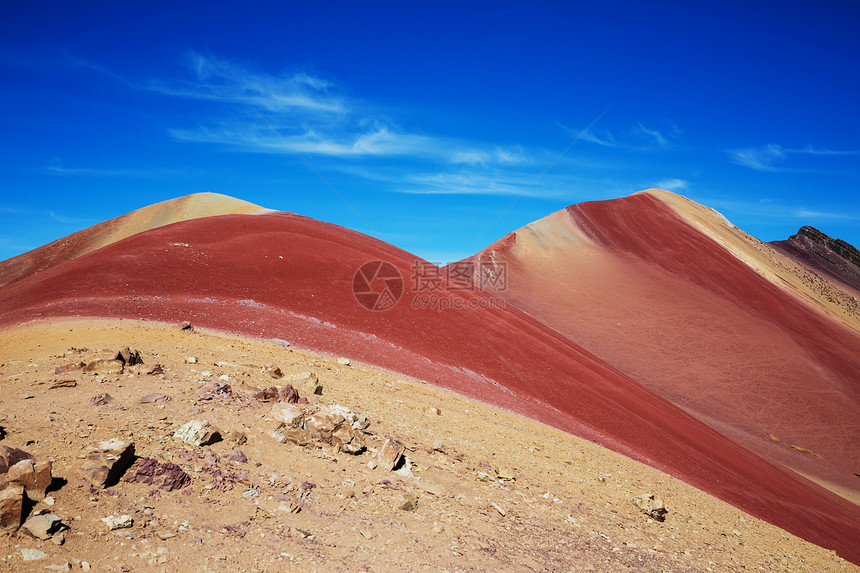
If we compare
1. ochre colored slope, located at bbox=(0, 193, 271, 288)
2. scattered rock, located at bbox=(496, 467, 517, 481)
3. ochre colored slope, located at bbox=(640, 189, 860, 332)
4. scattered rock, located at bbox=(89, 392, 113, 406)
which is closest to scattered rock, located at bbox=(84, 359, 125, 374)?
scattered rock, located at bbox=(89, 392, 113, 406)

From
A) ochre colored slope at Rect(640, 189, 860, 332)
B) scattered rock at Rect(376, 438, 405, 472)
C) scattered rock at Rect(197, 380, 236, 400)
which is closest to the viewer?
scattered rock at Rect(376, 438, 405, 472)

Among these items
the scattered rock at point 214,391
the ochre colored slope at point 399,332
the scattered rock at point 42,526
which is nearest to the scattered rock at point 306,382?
the scattered rock at point 214,391

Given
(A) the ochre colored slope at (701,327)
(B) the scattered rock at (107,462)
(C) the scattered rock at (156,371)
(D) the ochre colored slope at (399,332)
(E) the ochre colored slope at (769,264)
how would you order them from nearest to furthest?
1. (B) the scattered rock at (107,462)
2. (C) the scattered rock at (156,371)
3. (D) the ochre colored slope at (399,332)
4. (A) the ochre colored slope at (701,327)
5. (E) the ochre colored slope at (769,264)

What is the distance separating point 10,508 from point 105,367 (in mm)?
4831

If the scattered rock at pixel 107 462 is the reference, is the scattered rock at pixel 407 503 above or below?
below

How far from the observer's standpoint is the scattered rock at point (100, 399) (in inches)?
300

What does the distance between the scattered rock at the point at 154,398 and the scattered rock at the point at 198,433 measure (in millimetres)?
1208

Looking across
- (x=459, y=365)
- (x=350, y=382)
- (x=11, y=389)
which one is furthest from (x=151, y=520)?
(x=459, y=365)

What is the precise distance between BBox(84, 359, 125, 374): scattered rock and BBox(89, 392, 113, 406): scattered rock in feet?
4.20

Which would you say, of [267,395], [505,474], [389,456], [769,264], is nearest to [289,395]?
[267,395]

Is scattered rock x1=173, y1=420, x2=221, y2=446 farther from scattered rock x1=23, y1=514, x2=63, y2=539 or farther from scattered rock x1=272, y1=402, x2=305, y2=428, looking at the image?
scattered rock x1=23, y1=514, x2=63, y2=539

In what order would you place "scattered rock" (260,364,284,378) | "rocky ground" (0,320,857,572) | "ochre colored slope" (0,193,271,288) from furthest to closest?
"ochre colored slope" (0,193,271,288) < "scattered rock" (260,364,284,378) < "rocky ground" (0,320,857,572)

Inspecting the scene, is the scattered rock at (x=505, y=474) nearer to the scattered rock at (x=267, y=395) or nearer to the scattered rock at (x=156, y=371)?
the scattered rock at (x=267, y=395)

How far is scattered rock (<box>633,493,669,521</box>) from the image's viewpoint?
31.2 ft
